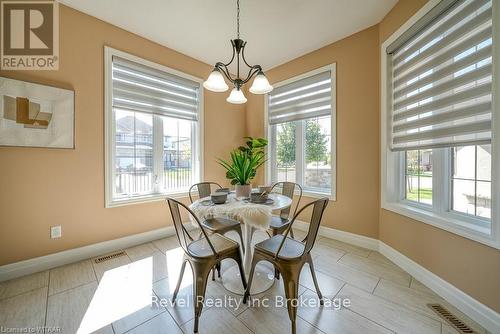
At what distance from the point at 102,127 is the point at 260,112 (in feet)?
8.21

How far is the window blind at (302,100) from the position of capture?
289cm

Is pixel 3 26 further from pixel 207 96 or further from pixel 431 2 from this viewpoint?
pixel 431 2

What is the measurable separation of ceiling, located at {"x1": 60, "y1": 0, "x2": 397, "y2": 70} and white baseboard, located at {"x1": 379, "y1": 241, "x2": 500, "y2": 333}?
2.74 m

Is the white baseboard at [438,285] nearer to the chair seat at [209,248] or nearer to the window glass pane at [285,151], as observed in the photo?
the window glass pane at [285,151]

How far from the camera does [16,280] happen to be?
6.02 feet

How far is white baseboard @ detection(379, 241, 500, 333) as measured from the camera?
1299 millimetres

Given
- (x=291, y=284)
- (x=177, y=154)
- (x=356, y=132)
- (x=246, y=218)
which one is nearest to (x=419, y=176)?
(x=356, y=132)

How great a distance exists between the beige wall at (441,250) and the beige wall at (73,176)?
9.98 ft

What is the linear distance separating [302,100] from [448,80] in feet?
5.80

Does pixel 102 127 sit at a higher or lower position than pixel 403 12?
lower

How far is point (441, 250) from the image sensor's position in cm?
165

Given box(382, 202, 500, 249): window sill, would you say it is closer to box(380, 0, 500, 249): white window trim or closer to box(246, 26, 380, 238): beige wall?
box(380, 0, 500, 249): white window trim

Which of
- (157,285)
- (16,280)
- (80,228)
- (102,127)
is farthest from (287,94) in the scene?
(16,280)

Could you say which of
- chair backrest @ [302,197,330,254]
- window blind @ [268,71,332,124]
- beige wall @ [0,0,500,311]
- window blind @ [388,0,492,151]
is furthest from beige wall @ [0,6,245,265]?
window blind @ [388,0,492,151]
